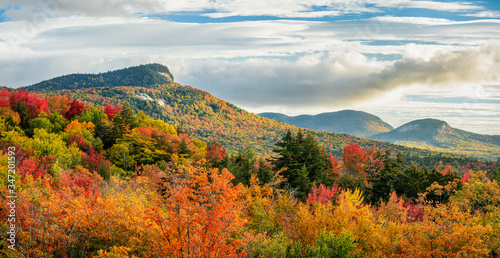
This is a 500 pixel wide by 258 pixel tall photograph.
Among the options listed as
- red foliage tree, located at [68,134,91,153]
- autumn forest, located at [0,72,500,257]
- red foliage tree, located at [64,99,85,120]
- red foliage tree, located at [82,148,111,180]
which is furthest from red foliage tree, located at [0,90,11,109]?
red foliage tree, located at [82,148,111,180]

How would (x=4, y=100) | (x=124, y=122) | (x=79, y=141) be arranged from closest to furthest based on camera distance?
(x=79, y=141), (x=4, y=100), (x=124, y=122)

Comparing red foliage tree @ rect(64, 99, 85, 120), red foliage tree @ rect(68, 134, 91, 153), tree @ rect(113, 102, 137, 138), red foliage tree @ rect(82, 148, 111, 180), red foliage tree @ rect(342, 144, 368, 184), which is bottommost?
red foliage tree @ rect(342, 144, 368, 184)

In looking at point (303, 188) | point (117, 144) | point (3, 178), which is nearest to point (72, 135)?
point (117, 144)

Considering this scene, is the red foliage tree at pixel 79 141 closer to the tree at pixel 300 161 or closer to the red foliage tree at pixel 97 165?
the red foliage tree at pixel 97 165

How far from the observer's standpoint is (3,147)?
43.8m

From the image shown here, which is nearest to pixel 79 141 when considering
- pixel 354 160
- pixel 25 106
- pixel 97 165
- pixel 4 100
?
pixel 97 165

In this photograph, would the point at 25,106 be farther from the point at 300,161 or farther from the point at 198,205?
the point at 198,205

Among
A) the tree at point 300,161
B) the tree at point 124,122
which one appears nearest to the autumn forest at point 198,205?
the tree at point 300,161

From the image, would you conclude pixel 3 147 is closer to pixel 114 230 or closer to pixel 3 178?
pixel 3 178

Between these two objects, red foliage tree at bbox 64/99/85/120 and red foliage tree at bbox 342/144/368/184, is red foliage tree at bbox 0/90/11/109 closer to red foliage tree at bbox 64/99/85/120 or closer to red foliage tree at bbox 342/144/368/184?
red foliage tree at bbox 64/99/85/120

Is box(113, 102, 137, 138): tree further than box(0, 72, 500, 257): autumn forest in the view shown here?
Yes

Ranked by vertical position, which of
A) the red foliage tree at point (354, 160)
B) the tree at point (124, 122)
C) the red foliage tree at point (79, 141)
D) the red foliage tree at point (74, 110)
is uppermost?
the red foliage tree at point (74, 110)

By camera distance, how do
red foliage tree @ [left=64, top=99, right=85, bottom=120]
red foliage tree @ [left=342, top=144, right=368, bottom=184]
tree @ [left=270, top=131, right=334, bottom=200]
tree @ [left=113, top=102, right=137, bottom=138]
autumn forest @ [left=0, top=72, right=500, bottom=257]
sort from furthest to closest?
red foliage tree @ [left=342, top=144, right=368, bottom=184] < red foliage tree @ [left=64, top=99, right=85, bottom=120] < tree @ [left=113, top=102, right=137, bottom=138] < tree @ [left=270, top=131, right=334, bottom=200] < autumn forest @ [left=0, top=72, right=500, bottom=257]

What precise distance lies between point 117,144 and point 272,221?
4102 centimetres
